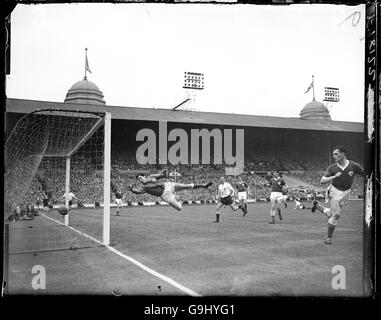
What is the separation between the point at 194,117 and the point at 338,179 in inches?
792

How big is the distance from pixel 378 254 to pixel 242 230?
595 centimetres

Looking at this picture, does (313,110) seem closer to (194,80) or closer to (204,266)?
(194,80)

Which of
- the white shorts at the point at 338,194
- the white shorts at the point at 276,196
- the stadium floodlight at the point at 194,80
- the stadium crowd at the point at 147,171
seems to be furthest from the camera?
the stadium crowd at the point at 147,171

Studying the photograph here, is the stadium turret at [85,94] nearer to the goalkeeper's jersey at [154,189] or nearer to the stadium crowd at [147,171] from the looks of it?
the stadium crowd at [147,171]

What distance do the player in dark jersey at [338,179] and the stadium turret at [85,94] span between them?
115 ft

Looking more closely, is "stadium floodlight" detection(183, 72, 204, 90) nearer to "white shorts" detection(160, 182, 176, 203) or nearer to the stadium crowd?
"white shorts" detection(160, 182, 176, 203)

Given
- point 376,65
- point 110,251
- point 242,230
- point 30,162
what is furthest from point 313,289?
point 30,162

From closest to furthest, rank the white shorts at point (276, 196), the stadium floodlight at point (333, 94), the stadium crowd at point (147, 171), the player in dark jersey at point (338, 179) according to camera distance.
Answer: the player in dark jersey at point (338, 179), the white shorts at point (276, 196), the stadium floodlight at point (333, 94), the stadium crowd at point (147, 171)

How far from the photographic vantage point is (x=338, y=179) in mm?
7625

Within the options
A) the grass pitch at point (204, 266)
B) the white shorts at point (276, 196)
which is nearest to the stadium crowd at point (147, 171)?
the white shorts at point (276, 196)

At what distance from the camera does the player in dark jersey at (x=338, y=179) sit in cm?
741

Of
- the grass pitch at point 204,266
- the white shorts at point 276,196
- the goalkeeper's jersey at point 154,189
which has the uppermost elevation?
the goalkeeper's jersey at point 154,189

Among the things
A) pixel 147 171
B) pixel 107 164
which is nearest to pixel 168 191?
pixel 107 164

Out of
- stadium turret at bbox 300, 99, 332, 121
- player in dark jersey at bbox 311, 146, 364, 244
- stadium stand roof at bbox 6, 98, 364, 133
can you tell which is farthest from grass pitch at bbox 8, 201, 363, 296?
stadium turret at bbox 300, 99, 332, 121
